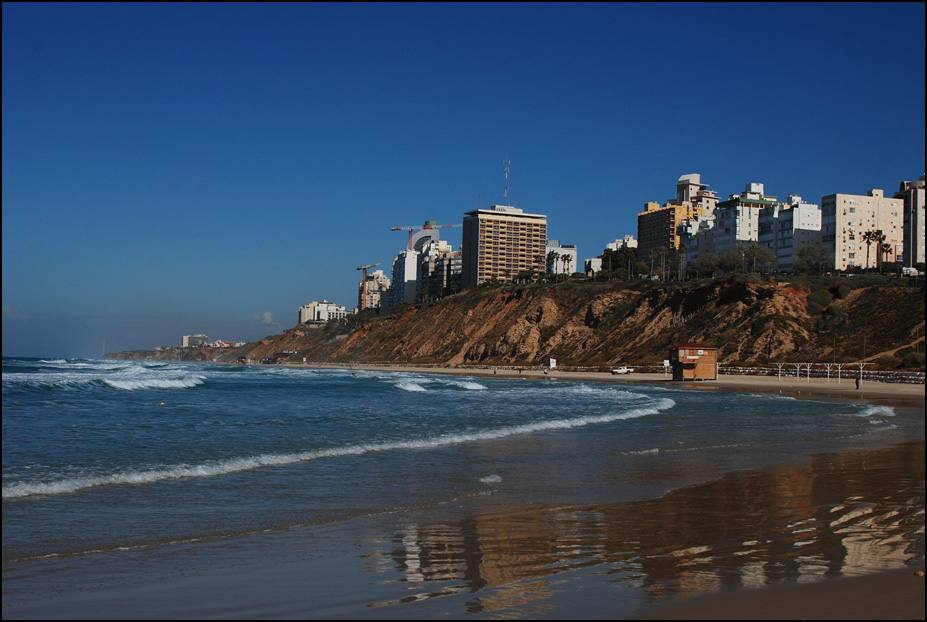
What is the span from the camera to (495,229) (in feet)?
637

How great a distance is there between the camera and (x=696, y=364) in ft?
191

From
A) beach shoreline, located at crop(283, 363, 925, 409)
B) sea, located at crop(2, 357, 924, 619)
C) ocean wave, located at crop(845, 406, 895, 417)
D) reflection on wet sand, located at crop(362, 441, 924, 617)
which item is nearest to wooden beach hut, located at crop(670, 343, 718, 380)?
beach shoreline, located at crop(283, 363, 925, 409)

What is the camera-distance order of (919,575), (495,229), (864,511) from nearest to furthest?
(919,575) → (864,511) → (495,229)

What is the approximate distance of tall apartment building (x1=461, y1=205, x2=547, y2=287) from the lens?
190125 millimetres

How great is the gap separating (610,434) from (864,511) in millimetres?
10781

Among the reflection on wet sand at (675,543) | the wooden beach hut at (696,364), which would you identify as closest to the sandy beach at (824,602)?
the reflection on wet sand at (675,543)

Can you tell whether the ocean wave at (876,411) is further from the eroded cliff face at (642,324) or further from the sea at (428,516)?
the eroded cliff face at (642,324)

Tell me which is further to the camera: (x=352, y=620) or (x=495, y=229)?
(x=495, y=229)

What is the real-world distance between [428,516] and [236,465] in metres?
5.27

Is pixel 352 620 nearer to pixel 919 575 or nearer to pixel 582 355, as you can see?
pixel 919 575

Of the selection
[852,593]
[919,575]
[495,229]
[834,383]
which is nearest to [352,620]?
[852,593]

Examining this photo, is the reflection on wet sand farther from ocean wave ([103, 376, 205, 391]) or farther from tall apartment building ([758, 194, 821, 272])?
tall apartment building ([758, 194, 821, 272])

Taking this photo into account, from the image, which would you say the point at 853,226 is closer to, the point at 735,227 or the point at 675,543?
the point at 735,227

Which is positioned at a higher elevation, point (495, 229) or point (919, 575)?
point (495, 229)
